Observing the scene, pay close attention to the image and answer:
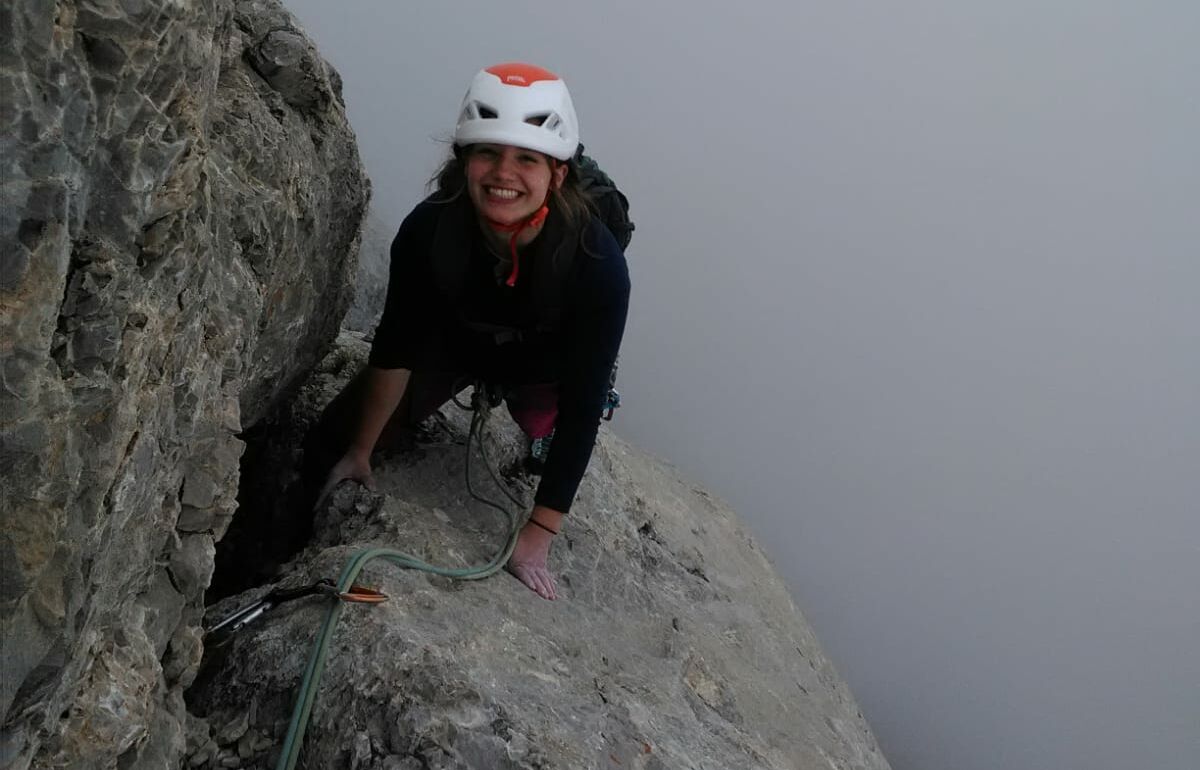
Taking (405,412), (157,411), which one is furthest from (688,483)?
(157,411)

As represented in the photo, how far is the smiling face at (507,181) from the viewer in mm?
2463

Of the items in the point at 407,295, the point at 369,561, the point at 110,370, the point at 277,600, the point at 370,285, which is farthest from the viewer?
the point at 370,285

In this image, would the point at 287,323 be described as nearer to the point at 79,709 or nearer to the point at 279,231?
the point at 279,231

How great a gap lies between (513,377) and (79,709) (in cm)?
170

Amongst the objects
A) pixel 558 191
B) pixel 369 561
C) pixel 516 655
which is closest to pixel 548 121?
pixel 558 191

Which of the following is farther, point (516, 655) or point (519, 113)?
point (519, 113)

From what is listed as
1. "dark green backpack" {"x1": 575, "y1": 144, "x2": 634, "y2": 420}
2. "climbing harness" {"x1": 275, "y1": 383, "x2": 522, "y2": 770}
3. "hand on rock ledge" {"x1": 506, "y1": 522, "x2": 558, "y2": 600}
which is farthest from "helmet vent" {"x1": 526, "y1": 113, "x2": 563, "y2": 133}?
"hand on rock ledge" {"x1": 506, "y1": 522, "x2": 558, "y2": 600}

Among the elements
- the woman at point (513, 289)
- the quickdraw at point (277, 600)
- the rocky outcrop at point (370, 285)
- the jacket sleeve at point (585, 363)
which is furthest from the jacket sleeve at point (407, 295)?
the rocky outcrop at point (370, 285)

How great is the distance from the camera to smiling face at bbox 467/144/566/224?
2.46 meters

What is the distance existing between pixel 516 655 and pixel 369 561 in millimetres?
437

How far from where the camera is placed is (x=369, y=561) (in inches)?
93.4

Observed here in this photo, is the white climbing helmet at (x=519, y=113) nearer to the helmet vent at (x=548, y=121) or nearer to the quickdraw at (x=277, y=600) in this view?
the helmet vent at (x=548, y=121)

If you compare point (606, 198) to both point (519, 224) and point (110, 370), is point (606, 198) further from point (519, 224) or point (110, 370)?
point (110, 370)

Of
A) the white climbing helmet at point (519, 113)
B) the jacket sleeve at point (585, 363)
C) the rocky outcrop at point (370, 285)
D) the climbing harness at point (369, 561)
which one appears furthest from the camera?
the rocky outcrop at point (370, 285)
